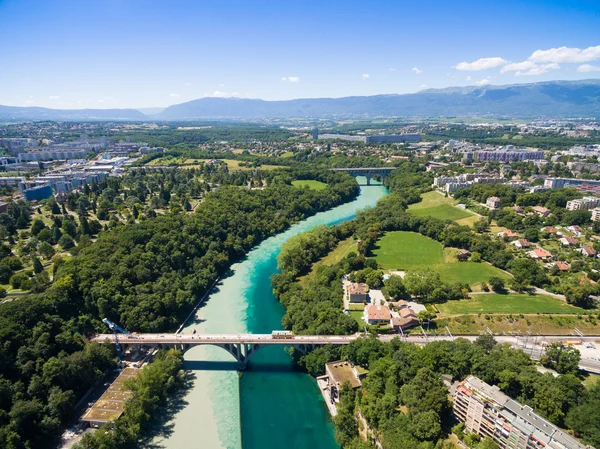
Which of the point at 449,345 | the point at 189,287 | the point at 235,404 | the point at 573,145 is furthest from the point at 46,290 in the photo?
the point at 573,145

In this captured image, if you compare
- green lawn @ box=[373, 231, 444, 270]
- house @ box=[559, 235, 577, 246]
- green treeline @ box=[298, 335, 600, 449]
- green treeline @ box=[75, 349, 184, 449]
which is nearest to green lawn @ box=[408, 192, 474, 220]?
green lawn @ box=[373, 231, 444, 270]

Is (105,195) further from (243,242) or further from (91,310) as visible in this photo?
(91,310)

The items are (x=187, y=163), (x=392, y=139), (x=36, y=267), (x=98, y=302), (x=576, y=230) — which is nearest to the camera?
(x=98, y=302)

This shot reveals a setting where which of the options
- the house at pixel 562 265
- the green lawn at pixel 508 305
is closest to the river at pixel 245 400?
the green lawn at pixel 508 305

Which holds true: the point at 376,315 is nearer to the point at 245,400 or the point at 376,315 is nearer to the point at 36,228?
the point at 245,400

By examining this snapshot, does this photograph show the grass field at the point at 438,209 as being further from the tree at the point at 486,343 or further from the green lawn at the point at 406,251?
the tree at the point at 486,343

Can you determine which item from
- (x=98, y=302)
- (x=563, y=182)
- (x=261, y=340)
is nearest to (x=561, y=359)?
(x=261, y=340)

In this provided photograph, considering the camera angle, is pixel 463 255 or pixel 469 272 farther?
pixel 463 255
